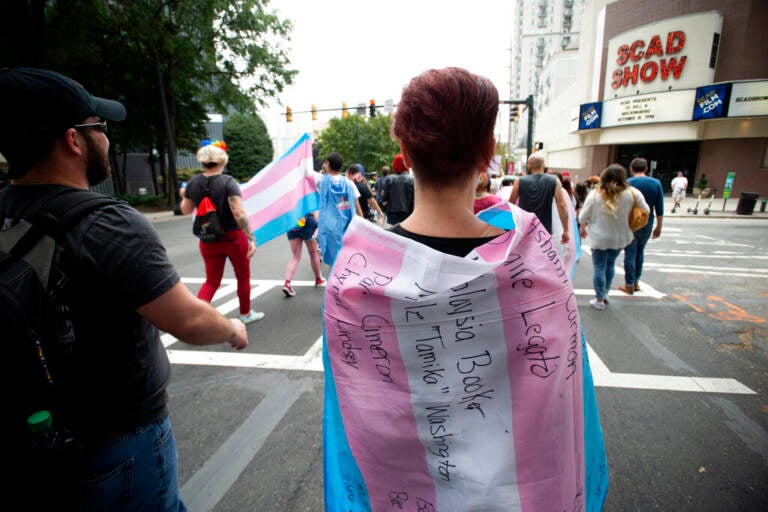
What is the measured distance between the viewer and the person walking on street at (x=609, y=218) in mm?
5066

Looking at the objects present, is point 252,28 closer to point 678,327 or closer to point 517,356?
point 678,327

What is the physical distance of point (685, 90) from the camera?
23875 millimetres

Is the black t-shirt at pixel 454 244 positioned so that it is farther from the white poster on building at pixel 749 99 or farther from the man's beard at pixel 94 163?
the white poster on building at pixel 749 99

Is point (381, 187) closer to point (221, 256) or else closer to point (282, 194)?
point (282, 194)

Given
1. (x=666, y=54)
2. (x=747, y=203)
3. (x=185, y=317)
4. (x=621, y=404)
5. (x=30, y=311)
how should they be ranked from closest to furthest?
(x=30, y=311)
(x=185, y=317)
(x=621, y=404)
(x=747, y=203)
(x=666, y=54)

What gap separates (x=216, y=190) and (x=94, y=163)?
9.27 ft

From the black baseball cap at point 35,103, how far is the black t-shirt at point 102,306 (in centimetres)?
17

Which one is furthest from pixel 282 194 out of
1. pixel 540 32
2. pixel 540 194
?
pixel 540 32

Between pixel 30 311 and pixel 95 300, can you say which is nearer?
pixel 30 311

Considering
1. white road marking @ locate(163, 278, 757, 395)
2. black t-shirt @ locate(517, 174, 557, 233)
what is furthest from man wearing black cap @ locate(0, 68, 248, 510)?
black t-shirt @ locate(517, 174, 557, 233)

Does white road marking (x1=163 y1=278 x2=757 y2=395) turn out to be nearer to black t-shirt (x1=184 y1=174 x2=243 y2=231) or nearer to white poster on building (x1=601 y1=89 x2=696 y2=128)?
black t-shirt (x1=184 y1=174 x2=243 y2=231)

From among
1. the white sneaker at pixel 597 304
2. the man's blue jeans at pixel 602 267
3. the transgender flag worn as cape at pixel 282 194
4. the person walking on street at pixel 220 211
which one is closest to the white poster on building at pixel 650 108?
the man's blue jeans at pixel 602 267

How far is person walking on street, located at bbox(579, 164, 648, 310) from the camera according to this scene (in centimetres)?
507

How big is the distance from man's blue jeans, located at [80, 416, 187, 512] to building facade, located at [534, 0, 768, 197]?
24651mm
